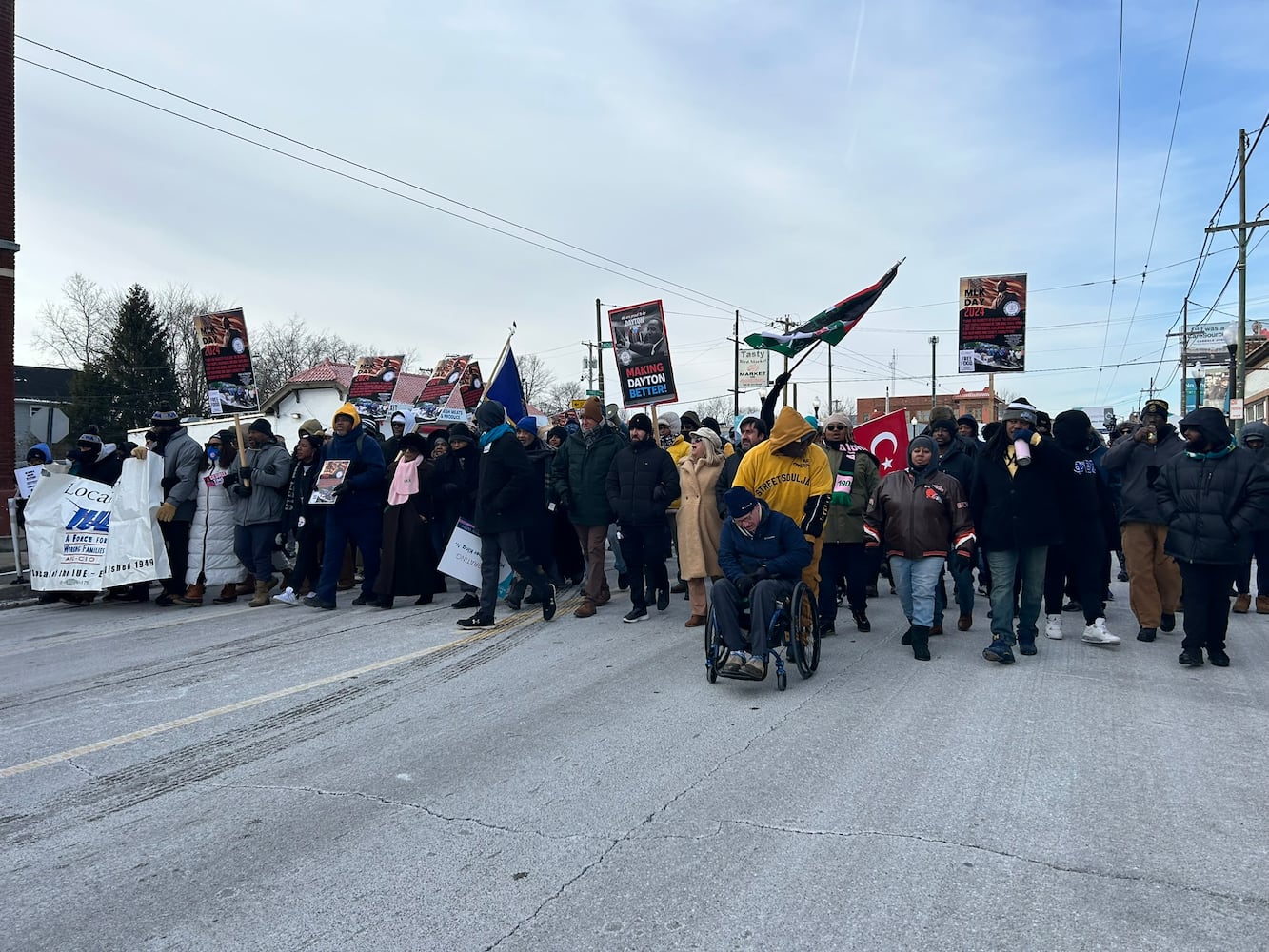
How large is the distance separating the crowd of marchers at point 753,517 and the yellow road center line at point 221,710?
1.05 metres

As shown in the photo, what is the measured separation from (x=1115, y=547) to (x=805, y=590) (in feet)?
16.8

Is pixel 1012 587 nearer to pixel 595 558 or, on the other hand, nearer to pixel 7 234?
pixel 595 558

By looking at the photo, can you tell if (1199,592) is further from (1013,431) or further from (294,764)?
(294,764)

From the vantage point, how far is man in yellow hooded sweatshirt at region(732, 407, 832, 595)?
710 cm

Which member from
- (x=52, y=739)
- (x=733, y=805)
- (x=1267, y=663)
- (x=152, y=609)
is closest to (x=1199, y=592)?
(x=1267, y=663)

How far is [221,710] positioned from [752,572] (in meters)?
3.61

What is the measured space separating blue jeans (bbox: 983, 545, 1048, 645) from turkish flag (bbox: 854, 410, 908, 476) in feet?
10.4

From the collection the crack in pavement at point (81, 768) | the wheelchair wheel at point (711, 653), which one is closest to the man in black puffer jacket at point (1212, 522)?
the wheelchair wheel at point (711, 653)

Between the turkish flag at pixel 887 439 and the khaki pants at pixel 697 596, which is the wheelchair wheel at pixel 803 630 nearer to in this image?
the khaki pants at pixel 697 596

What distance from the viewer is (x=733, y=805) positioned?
397 cm

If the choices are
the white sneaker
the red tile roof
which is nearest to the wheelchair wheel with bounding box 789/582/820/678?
the white sneaker

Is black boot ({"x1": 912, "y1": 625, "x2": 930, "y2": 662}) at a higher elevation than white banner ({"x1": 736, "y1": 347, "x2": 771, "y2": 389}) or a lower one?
lower

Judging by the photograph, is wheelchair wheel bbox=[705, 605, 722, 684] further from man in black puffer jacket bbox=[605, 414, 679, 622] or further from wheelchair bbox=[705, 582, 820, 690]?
man in black puffer jacket bbox=[605, 414, 679, 622]

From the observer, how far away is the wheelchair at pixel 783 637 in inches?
233
